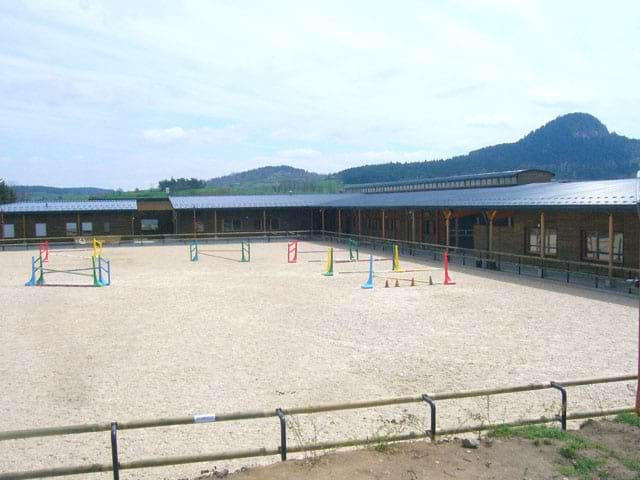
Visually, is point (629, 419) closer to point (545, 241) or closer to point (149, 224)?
point (545, 241)

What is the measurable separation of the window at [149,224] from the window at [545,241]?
30.6 metres

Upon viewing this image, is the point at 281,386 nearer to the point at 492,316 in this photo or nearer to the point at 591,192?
the point at 492,316

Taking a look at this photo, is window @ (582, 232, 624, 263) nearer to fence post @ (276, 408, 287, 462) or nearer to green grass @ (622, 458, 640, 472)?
green grass @ (622, 458, 640, 472)

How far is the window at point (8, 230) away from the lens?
135 ft

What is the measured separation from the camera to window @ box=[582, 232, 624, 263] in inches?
781

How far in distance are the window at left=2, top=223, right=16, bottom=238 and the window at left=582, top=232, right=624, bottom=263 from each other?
36005 millimetres

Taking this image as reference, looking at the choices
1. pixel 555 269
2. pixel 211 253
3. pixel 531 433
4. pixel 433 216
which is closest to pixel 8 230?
pixel 211 253

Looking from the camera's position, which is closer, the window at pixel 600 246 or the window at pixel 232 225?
the window at pixel 600 246

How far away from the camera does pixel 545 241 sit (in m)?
23.6

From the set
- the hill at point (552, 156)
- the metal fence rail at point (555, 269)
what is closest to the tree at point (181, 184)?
the hill at point (552, 156)

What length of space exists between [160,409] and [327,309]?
8.10m

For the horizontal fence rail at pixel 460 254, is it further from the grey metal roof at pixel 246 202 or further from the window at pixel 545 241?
the grey metal roof at pixel 246 202

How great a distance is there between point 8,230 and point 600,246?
3677 centimetres

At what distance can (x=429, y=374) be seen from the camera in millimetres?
9742
